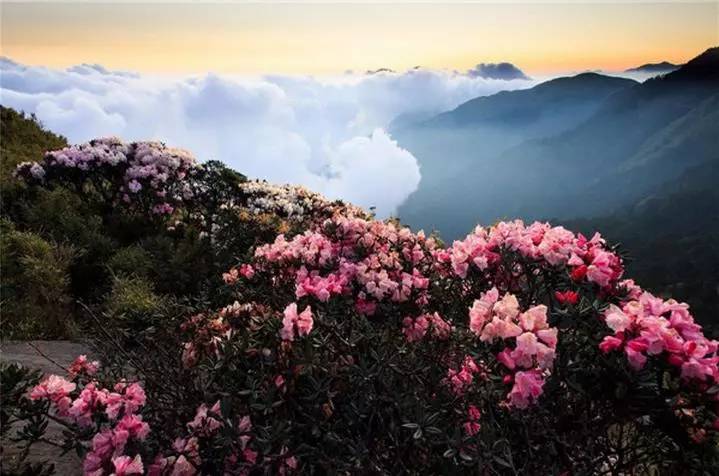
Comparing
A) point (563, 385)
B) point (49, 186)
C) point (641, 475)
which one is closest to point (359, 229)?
point (563, 385)

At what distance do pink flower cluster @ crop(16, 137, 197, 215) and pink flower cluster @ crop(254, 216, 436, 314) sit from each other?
23.7 feet

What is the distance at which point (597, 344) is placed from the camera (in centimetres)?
307

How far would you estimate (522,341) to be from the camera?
9.47 feet

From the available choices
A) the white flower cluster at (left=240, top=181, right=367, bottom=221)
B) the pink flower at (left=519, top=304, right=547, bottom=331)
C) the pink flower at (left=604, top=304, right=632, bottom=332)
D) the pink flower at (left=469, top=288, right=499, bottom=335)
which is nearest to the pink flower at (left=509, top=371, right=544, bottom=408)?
the pink flower at (left=519, top=304, right=547, bottom=331)

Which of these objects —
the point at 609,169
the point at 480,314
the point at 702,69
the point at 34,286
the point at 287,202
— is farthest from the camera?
the point at 609,169

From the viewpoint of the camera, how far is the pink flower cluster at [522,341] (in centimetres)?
287

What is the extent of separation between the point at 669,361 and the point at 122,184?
11.0m

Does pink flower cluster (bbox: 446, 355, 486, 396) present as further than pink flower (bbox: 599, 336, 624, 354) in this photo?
Yes

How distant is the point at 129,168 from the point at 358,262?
27.5 feet

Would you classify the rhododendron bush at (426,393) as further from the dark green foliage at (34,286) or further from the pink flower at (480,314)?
Answer: the dark green foliage at (34,286)

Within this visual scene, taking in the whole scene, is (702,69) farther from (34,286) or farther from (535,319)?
(535,319)

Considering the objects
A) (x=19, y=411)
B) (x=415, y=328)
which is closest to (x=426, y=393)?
(x=415, y=328)

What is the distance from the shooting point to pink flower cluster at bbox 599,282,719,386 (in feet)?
9.37

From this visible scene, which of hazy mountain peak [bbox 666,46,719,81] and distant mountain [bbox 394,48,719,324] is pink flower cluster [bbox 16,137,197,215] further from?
hazy mountain peak [bbox 666,46,719,81]
